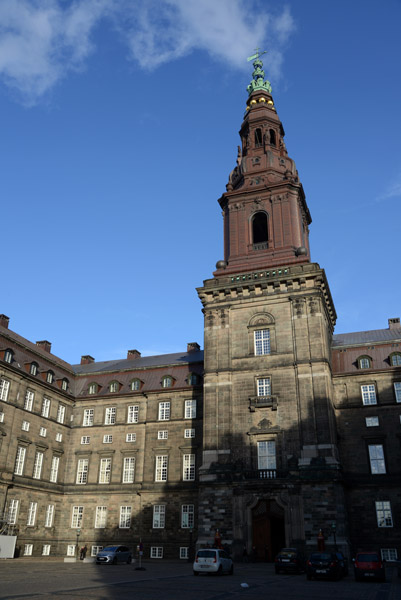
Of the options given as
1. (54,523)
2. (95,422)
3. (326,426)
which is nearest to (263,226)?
(326,426)

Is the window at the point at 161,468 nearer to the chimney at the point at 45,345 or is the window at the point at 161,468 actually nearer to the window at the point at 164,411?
the window at the point at 164,411

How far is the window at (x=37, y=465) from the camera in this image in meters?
51.3

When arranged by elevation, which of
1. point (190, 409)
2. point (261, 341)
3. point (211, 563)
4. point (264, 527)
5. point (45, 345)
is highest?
point (45, 345)

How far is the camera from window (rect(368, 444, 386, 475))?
45.9m

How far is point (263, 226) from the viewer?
55.7 m

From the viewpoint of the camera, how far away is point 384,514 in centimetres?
4378

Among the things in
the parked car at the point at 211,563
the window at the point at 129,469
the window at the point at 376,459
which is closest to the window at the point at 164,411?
the window at the point at 129,469

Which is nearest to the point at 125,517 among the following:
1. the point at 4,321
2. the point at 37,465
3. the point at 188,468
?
the point at 188,468

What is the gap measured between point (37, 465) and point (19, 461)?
3.00 m

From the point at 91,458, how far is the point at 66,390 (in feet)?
26.8

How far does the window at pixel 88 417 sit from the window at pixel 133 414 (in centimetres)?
464

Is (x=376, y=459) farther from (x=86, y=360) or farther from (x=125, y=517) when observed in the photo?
(x=86, y=360)

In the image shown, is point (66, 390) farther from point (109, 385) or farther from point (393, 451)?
point (393, 451)

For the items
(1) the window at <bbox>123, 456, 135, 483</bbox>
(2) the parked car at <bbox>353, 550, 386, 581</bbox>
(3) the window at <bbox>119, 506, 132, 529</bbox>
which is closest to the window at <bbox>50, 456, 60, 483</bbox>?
(1) the window at <bbox>123, 456, 135, 483</bbox>
